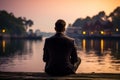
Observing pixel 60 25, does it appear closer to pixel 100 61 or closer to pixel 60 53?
pixel 60 53

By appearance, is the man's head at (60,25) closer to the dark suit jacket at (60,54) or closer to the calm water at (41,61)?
the dark suit jacket at (60,54)

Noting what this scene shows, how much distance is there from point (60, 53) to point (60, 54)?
2 centimetres

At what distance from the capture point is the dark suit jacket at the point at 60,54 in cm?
830

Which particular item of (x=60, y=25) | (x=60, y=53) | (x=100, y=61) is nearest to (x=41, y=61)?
(x=100, y=61)

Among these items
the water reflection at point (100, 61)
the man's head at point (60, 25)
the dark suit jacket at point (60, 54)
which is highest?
the man's head at point (60, 25)

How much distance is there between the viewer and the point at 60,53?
8414 millimetres

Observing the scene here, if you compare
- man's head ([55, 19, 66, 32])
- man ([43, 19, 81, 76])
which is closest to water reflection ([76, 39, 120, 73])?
man ([43, 19, 81, 76])

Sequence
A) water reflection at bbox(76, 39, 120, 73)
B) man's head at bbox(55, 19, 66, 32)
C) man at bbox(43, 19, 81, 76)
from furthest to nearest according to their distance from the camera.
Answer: water reflection at bbox(76, 39, 120, 73), man at bbox(43, 19, 81, 76), man's head at bbox(55, 19, 66, 32)

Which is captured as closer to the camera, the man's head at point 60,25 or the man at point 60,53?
the man's head at point 60,25

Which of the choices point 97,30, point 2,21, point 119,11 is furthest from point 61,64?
point 97,30

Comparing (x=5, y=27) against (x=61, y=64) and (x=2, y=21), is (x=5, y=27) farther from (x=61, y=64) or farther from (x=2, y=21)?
(x=61, y=64)

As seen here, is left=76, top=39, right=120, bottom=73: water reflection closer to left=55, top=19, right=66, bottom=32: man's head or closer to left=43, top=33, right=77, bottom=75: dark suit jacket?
left=43, top=33, right=77, bottom=75: dark suit jacket

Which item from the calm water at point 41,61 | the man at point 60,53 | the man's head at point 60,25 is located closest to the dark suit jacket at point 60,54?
the man at point 60,53

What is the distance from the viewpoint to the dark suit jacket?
830 cm
